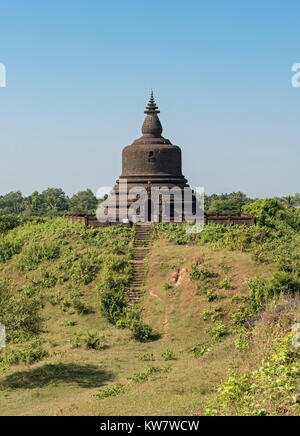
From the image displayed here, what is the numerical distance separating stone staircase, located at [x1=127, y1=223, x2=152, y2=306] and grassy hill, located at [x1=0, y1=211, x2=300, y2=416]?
17.6 inches

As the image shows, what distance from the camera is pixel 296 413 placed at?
10.6m

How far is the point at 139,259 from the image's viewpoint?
105 feet

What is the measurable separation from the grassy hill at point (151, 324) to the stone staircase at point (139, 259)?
448mm

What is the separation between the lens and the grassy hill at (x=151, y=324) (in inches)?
548

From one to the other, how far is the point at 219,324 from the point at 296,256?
25.0ft

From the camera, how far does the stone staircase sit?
28.9m

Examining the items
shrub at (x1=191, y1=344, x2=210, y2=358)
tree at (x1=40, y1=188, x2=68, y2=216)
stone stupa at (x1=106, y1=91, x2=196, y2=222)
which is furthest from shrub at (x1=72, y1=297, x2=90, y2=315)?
tree at (x1=40, y1=188, x2=68, y2=216)

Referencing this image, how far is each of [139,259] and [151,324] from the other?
6.29 meters

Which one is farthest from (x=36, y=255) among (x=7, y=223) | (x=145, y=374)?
(x=145, y=374)

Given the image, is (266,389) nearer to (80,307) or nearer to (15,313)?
(15,313)

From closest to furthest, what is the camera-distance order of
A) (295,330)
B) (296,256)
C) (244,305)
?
(295,330) < (244,305) < (296,256)

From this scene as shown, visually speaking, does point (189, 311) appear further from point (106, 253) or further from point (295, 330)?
point (295, 330)

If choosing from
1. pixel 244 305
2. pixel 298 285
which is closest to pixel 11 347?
pixel 244 305

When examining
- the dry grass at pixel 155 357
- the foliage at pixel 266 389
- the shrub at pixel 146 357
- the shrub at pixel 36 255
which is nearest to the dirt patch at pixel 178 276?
the dry grass at pixel 155 357
